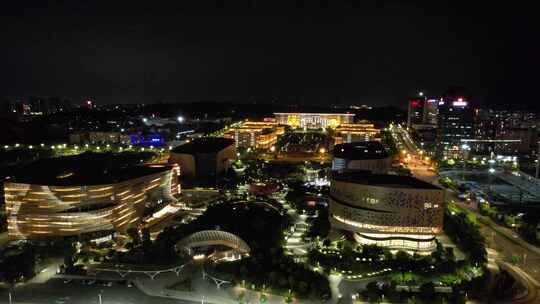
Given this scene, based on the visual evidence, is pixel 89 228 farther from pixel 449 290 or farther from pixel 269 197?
pixel 449 290

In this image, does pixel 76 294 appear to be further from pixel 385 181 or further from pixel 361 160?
pixel 361 160

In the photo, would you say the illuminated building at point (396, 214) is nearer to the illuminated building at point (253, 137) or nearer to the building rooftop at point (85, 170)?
the building rooftop at point (85, 170)

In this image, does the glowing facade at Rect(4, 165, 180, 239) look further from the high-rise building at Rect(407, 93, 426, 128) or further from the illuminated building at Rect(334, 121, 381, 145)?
the high-rise building at Rect(407, 93, 426, 128)

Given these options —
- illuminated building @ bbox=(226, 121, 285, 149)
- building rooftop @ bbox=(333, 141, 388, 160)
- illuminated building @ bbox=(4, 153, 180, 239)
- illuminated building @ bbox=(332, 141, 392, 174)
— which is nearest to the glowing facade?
illuminated building @ bbox=(4, 153, 180, 239)

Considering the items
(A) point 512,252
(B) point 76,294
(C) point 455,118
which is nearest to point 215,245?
(B) point 76,294

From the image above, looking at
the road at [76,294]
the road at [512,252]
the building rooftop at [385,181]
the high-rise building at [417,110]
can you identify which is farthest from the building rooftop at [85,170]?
the high-rise building at [417,110]

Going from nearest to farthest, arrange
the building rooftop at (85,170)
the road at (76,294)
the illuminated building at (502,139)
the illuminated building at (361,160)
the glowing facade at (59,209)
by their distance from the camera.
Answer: the road at (76,294), the glowing facade at (59,209), the building rooftop at (85,170), the illuminated building at (361,160), the illuminated building at (502,139)

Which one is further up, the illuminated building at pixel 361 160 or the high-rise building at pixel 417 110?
Answer: the high-rise building at pixel 417 110
